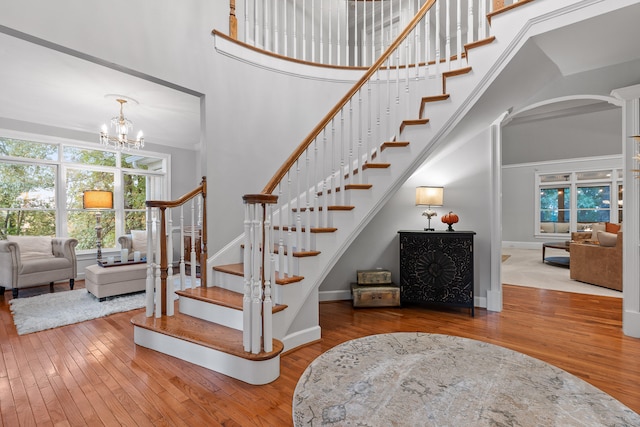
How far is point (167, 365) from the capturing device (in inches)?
86.4

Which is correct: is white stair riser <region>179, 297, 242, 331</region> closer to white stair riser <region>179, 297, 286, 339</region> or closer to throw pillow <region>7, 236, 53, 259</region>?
white stair riser <region>179, 297, 286, 339</region>

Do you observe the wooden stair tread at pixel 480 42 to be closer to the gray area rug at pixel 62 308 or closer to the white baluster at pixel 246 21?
the white baluster at pixel 246 21

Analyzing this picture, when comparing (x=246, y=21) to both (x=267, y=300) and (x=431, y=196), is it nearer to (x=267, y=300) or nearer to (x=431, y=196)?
(x=431, y=196)

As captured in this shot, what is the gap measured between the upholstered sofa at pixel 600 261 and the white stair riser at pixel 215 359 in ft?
16.8

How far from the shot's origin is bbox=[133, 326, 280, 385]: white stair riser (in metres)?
1.96

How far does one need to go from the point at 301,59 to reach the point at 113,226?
479cm

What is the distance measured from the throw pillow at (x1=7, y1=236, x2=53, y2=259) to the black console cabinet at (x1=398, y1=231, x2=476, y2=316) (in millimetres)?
5183

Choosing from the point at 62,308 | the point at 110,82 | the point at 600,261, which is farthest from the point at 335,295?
the point at 600,261

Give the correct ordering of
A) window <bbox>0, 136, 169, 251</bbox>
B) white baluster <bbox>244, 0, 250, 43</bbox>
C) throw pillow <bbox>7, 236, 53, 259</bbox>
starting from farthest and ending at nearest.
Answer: window <bbox>0, 136, 169, 251</bbox> < throw pillow <bbox>7, 236, 53, 259</bbox> < white baluster <bbox>244, 0, 250, 43</bbox>

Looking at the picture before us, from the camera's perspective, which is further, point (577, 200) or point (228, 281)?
point (577, 200)

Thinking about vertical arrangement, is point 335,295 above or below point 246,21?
below

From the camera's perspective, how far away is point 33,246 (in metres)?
4.42

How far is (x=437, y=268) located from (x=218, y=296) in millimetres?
2360

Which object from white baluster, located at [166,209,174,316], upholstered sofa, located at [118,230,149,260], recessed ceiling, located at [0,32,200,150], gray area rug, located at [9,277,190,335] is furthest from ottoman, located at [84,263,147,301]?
recessed ceiling, located at [0,32,200,150]
